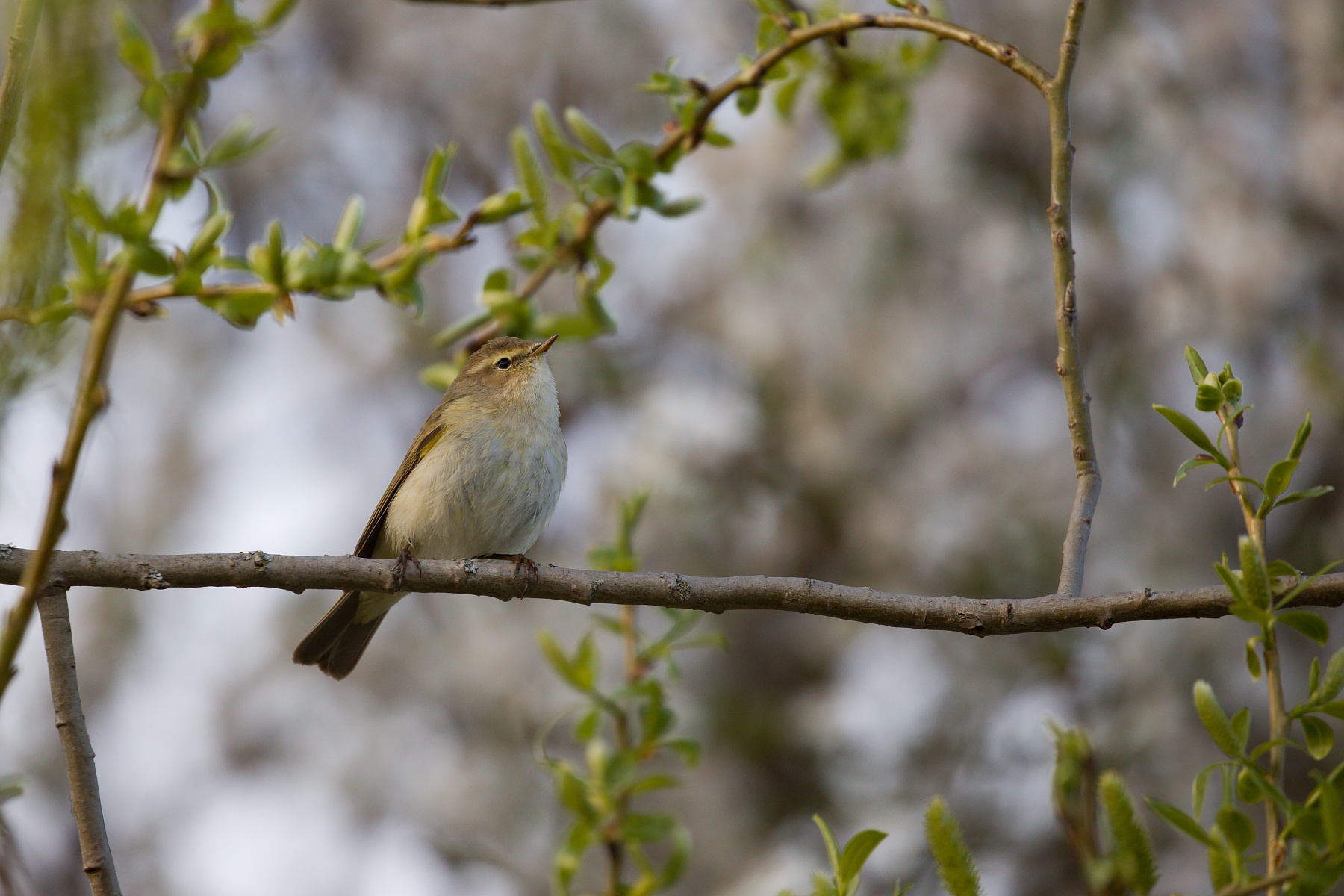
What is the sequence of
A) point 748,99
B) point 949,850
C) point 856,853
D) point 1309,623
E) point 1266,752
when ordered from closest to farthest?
point 949,850
point 1266,752
point 1309,623
point 856,853
point 748,99

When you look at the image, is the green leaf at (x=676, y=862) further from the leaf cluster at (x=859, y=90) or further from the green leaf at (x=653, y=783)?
the leaf cluster at (x=859, y=90)

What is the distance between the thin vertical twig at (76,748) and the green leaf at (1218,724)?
5.38ft

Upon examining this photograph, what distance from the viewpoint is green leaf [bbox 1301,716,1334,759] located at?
1580mm

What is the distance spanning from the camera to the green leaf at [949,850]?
1.24 m

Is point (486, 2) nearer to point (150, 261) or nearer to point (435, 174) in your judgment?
point (435, 174)

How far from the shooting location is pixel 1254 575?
4.92ft

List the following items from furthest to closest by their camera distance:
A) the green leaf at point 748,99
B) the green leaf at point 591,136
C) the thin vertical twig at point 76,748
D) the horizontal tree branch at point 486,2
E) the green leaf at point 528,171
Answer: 1. the green leaf at point 748,99
2. the green leaf at point 591,136
3. the green leaf at point 528,171
4. the horizontal tree branch at point 486,2
5. the thin vertical twig at point 76,748

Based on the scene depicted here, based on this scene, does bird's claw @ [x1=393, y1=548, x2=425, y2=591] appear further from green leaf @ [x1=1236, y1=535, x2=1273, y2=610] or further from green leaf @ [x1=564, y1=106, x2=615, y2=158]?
green leaf @ [x1=1236, y1=535, x2=1273, y2=610]

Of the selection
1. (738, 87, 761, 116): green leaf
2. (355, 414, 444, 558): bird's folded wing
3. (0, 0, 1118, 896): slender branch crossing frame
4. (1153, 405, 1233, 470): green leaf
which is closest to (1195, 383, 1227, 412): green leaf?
(1153, 405, 1233, 470): green leaf

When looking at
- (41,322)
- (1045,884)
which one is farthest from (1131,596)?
(1045,884)

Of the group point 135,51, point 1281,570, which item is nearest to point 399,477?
point 135,51

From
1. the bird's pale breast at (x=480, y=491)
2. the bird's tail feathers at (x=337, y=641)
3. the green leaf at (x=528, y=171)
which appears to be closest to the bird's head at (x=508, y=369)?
the bird's pale breast at (x=480, y=491)

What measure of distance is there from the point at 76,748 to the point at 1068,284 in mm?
2039

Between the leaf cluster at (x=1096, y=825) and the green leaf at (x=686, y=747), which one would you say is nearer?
the leaf cluster at (x=1096, y=825)
